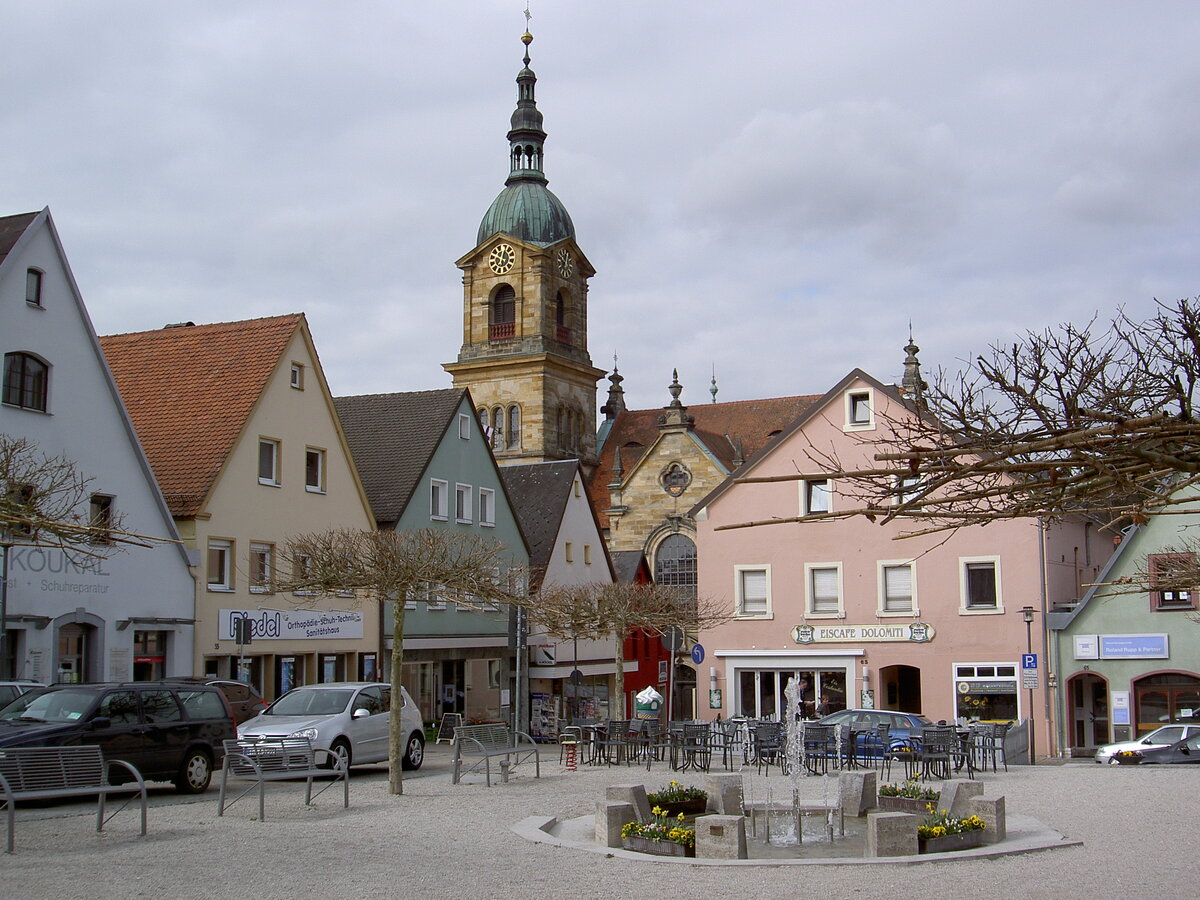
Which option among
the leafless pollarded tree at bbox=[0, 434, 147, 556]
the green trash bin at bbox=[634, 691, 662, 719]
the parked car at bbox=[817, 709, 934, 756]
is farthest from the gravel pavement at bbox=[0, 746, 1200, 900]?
the green trash bin at bbox=[634, 691, 662, 719]

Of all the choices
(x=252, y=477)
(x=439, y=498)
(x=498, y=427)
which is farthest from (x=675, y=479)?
(x=252, y=477)

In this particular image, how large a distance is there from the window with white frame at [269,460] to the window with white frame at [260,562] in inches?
59.9

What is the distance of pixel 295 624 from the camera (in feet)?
112

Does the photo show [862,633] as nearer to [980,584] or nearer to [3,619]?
[980,584]

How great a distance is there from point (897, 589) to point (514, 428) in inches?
1723

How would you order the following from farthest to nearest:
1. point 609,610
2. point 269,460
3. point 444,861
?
point 269,460
point 609,610
point 444,861

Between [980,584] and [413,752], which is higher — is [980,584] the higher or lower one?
the higher one

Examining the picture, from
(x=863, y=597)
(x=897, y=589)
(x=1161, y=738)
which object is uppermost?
(x=897, y=589)

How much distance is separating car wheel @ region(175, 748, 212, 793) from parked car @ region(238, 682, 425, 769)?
187 cm

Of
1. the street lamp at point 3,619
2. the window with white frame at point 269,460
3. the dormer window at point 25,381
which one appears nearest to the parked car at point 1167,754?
the window with white frame at point 269,460

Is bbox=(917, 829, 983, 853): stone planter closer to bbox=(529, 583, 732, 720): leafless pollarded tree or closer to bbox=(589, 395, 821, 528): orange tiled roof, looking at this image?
bbox=(529, 583, 732, 720): leafless pollarded tree

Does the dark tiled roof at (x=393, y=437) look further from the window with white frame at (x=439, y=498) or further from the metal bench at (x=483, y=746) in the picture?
the metal bench at (x=483, y=746)

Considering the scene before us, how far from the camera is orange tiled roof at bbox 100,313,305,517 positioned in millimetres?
32312

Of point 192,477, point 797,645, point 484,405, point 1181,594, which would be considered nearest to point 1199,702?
point 1181,594
